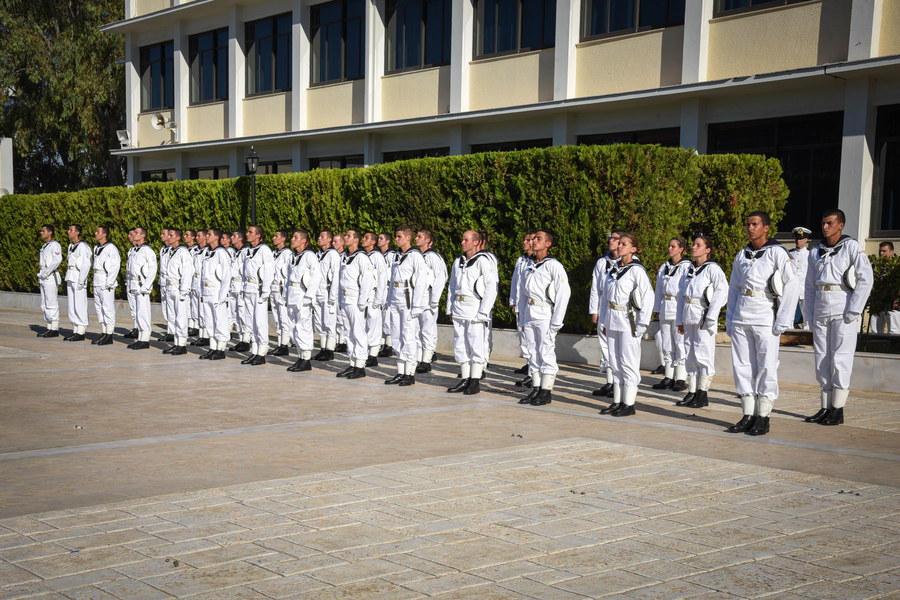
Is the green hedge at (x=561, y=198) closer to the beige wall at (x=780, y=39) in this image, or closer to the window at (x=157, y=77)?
the beige wall at (x=780, y=39)

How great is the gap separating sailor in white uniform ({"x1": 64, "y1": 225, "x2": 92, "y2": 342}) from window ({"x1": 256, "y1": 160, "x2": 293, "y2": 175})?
9.58m

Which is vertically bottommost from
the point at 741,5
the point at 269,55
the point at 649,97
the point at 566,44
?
the point at 649,97

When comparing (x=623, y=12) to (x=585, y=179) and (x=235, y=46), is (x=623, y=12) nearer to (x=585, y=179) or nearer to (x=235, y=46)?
(x=585, y=179)

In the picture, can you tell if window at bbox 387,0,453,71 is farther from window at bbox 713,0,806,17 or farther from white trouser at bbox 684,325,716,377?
white trouser at bbox 684,325,716,377

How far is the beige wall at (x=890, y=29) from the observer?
15539 millimetres

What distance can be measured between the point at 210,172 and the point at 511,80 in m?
13.4

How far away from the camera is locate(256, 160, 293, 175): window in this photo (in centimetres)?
2808

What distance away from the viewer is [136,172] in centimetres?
3356

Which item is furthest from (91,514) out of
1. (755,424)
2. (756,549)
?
(755,424)

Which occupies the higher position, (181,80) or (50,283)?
(181,80)

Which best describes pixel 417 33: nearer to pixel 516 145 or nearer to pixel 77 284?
pixel 516 145

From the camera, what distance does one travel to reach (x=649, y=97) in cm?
1850

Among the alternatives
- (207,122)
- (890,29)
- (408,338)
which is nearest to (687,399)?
(408,338)

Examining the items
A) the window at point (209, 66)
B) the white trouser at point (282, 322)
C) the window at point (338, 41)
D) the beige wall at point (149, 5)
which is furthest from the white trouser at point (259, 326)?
the beige wall at point (149, 5)
